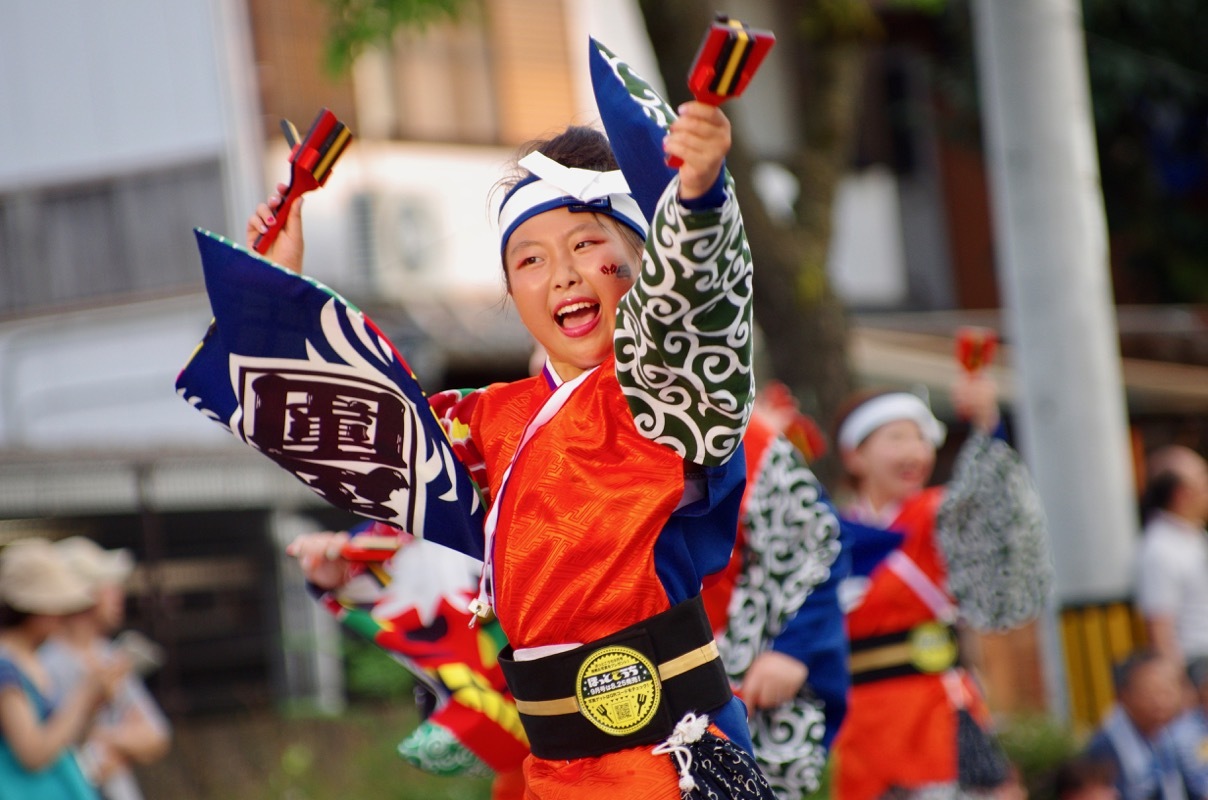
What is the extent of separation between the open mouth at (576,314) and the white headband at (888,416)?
2628 millimetres

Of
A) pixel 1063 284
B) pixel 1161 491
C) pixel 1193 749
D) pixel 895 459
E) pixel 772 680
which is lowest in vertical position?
pixel 1193 749

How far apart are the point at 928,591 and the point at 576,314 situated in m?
2.55

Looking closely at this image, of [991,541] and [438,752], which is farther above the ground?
[991,541]

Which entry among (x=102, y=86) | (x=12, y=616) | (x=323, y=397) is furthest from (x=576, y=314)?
(x=102, y=86)

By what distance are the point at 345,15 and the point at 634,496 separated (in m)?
5.09

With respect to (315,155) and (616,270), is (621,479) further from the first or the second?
(315,155)

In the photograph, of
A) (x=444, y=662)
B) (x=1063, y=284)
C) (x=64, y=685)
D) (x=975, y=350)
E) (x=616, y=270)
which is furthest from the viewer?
(x=1063, y=284)

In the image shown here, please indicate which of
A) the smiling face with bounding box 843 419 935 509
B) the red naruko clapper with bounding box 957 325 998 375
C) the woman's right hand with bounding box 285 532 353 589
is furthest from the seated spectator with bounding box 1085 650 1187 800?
the woman's right hand with bounding box 285 532 353 589

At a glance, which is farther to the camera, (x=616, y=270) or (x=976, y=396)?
(x=976, y=396)

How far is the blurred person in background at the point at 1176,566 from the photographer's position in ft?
21.1

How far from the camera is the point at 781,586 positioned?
11.6ft

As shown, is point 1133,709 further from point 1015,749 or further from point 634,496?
point 634,496

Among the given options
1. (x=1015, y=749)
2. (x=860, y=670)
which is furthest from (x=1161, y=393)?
(x=860, y=670)

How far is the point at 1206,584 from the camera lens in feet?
21.1
